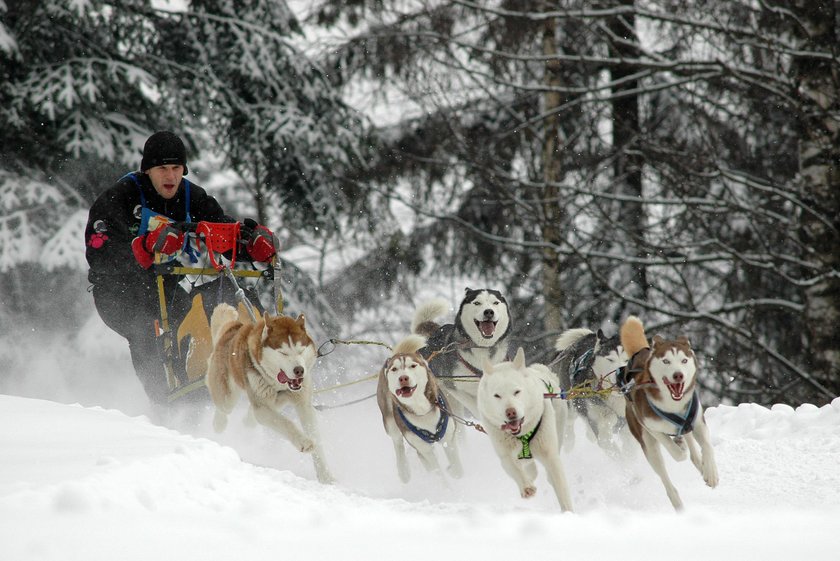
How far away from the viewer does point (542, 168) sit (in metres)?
9.46

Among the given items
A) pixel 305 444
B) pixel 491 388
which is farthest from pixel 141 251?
pixel 491 388

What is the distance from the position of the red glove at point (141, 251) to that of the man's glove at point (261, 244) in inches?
20.0

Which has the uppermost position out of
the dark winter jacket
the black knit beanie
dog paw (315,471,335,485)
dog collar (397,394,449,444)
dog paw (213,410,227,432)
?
the black knit beanie

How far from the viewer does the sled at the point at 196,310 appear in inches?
190

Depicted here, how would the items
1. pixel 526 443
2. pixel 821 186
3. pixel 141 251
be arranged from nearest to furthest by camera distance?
1. pixel 526 443
2. pixel 141 251
3. pixel 821 186

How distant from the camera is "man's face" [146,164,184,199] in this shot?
201 inches

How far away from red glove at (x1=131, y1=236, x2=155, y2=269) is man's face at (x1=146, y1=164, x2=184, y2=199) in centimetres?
39

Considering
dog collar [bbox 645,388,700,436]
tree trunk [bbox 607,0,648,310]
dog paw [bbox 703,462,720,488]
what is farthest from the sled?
tree trunk [bbox 607,0,648,310]

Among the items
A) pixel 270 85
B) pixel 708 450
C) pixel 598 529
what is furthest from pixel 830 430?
pixel 270 85

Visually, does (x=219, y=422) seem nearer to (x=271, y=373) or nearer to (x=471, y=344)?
(x=271, y=373)

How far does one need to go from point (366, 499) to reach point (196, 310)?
1625 millimetres

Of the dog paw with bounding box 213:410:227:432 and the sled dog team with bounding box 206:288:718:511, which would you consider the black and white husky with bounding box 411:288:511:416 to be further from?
the dog paw with bounding box 213:410:227:432

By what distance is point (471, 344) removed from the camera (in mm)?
5277

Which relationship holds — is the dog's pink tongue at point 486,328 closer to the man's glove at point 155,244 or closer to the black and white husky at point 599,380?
the black and white husky at point 599,380
